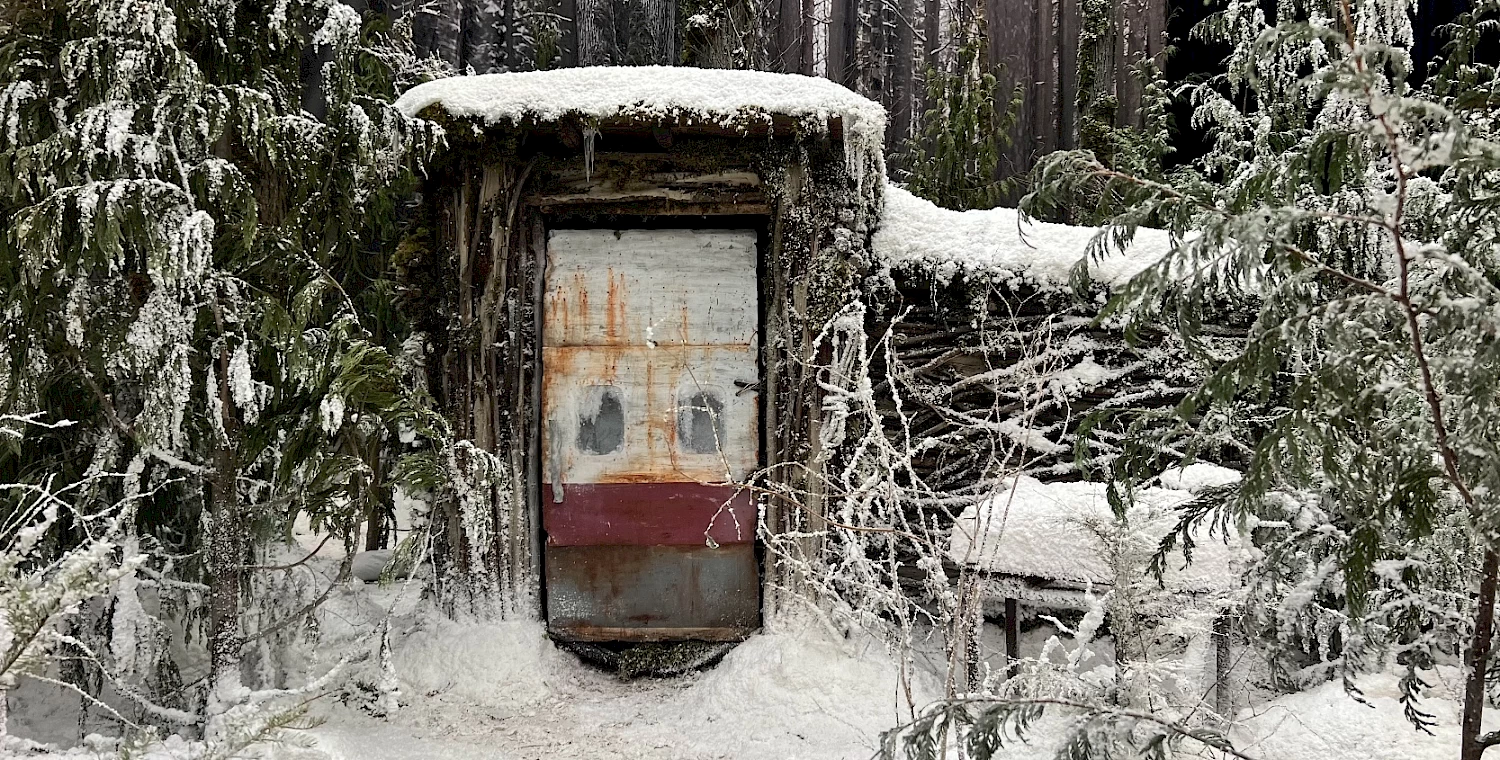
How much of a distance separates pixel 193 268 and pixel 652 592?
233 cm

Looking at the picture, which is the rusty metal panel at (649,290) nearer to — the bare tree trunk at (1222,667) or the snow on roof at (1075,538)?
the snow on roof at (1075,538)

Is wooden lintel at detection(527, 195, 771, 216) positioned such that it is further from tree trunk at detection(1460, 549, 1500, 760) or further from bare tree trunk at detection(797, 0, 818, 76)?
tree trunk at detection(1460, 549, 1500, 760)

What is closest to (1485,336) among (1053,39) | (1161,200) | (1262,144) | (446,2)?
(1161,200)

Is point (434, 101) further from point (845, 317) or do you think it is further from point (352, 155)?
point (845, 317)

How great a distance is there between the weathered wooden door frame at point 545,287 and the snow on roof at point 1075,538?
104 centimetres

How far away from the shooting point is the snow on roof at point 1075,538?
334 centimetres

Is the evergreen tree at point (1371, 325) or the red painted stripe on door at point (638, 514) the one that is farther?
the red painted stripe on door at point (638, 514)

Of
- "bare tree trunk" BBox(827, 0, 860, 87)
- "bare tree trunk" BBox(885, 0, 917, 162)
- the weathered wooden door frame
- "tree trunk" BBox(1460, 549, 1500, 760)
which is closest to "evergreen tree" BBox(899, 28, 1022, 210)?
"bare tree trunk" BBox(885, 0, 917, 162)

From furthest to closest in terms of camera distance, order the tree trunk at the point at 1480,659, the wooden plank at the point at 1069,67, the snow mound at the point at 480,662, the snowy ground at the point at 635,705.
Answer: the wooden plank at the point at 1069,67 < the snow mound at the point at 480,662 < the snowy ground at the point at 635,705 < the tree trunk at the point at 1480,659

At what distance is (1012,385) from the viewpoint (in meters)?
4.55

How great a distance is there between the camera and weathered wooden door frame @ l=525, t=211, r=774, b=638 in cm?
443

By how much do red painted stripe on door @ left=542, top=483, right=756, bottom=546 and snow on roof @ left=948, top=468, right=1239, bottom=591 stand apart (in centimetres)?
110

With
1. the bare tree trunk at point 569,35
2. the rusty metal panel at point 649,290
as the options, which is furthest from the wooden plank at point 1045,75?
Result: the bare tree trunk at point 569,35

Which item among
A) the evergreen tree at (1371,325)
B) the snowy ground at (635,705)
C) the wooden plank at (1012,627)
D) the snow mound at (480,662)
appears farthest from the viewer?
the snow mound at (480,662)
